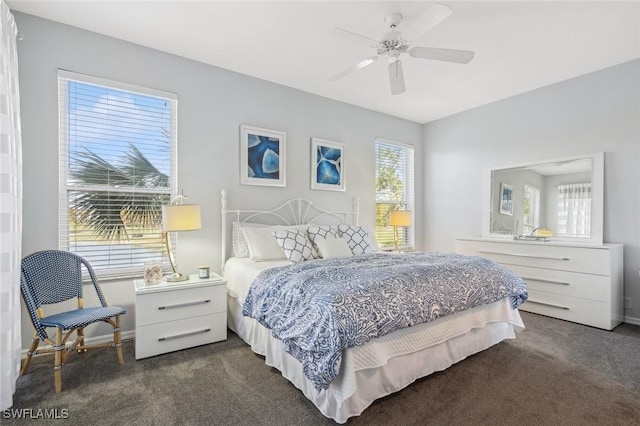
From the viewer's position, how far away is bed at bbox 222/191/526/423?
68.8 inches

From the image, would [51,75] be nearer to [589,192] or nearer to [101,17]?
[101,17]

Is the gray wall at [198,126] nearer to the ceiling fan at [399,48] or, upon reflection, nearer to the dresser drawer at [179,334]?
the dresser drawer at [179,334]

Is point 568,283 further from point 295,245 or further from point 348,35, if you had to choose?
point 348,35

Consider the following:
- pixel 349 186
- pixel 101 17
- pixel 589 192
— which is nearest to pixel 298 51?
pixel 101 17

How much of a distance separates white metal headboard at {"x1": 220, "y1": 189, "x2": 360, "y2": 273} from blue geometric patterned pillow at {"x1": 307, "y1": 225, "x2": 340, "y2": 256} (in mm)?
510

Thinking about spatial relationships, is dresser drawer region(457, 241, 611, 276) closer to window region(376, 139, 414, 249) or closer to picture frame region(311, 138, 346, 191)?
window region(376, 139, 414, 249)

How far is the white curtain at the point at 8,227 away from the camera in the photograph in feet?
6.07

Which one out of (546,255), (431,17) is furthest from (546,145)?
(431,17)

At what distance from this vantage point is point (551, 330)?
10.5ft

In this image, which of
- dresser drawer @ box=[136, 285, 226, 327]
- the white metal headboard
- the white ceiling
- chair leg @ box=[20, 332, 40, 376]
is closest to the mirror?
the white ceiling

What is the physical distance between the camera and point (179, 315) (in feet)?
8.70

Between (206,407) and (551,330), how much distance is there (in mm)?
3288

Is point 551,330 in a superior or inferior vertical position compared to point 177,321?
inferior

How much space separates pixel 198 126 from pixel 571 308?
14.6ft
